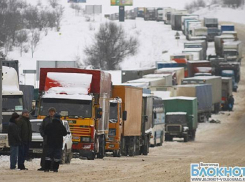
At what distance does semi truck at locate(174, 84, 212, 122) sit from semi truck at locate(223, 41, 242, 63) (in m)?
34.8

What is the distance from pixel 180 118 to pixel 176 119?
1.20 ft

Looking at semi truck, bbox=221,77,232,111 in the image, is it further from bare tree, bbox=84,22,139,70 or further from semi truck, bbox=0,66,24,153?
bare tree, bbox=84,22,139,70

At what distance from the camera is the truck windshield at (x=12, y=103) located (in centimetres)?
3500

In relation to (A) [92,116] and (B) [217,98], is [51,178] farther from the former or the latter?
(B) [217,98]

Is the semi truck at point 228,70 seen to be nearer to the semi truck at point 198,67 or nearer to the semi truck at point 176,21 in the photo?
the semi truck at point 198,67

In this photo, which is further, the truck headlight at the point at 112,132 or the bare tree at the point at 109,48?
the bare tree at the point at 109,48

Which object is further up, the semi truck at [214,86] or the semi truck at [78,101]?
the semi truck at [78,101]

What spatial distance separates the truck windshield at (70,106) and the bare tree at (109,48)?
335 feet

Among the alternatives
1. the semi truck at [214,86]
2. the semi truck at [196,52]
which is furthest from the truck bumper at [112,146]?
the semi truck at [196,52]

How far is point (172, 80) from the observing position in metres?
79.8

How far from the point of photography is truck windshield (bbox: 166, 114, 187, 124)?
55.3 m

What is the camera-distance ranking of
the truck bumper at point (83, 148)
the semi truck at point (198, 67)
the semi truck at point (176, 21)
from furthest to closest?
the semi truck at point (176, 21) < the semi truck at point (198, 67) < the truck bumper at point (83, 148)

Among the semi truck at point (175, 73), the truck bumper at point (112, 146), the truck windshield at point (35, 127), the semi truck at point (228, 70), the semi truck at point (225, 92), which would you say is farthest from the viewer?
the semi truck at point (228, 70)

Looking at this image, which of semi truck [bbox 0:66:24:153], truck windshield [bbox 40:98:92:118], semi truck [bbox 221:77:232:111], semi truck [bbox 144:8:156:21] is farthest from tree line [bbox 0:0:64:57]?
truck windshield [bbox 40:98:92:118]
